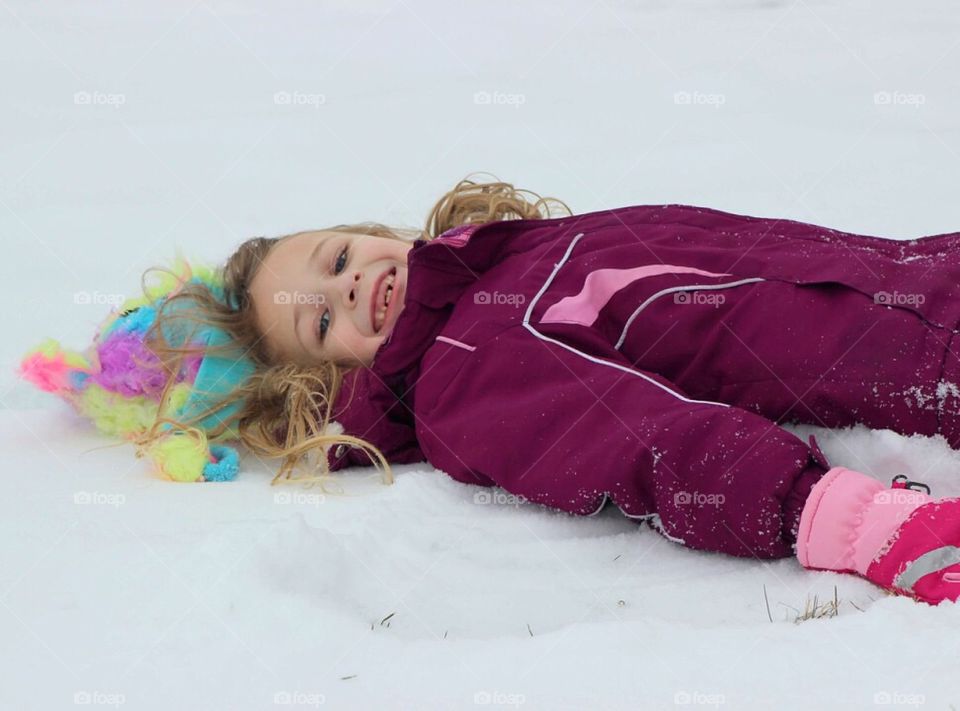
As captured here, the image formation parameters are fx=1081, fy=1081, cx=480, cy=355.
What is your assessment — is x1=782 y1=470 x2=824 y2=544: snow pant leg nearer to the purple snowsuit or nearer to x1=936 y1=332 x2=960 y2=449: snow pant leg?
the purple snowsuit

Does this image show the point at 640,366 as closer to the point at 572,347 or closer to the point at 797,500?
the point at 572,347

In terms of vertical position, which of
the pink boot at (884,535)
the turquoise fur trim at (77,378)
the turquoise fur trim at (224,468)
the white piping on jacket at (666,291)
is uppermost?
the white piping on jacket at (666,291)

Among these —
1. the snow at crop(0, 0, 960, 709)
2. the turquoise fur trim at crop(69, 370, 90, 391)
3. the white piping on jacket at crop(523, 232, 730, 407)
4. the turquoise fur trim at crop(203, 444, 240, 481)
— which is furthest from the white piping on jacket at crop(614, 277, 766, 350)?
the turquoise fur trim at crop(69, 370, 90, 391)

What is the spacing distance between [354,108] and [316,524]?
2.84 metres

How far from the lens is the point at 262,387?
2.42 m

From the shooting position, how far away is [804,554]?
5.24 ft

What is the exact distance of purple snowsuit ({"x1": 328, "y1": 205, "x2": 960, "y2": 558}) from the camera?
1.70 m

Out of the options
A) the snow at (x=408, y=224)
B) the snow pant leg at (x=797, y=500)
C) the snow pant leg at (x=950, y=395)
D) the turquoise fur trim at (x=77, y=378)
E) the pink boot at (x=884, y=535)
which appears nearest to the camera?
the snow at (x=408, y=224)

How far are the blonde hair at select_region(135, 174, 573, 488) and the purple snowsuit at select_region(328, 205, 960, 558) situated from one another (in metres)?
0.06

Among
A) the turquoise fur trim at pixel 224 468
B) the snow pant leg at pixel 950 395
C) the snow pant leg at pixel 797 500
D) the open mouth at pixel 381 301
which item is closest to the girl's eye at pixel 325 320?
the open mouth at pixel 381 301

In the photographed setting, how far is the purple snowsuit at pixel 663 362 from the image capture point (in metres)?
1.70

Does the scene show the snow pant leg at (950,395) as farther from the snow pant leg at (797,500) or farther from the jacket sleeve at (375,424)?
the jacket sleeve at (375,424)

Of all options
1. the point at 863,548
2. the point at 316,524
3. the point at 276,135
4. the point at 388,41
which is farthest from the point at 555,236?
the point at 388,41

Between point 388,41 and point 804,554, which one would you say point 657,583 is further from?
point 388,41
